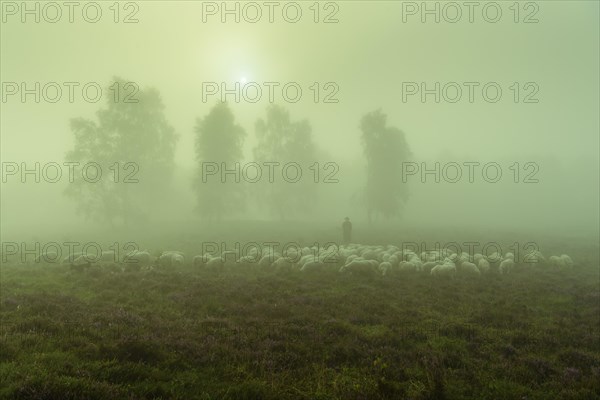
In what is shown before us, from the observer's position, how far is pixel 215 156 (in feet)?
153

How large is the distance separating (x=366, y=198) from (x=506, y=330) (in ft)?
145

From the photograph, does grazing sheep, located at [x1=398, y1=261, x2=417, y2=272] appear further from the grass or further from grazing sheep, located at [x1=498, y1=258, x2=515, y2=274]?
grazing sheep, located at [x1=498, y1=258, x2=515, y2=274]

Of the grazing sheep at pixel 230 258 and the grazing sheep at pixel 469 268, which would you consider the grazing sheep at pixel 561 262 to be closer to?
the grazing sheep at pixel 469 268

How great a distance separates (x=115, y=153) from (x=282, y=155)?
24649 mm

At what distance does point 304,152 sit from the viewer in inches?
2314

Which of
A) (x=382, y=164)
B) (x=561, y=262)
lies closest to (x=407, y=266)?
(x=561, y=262)

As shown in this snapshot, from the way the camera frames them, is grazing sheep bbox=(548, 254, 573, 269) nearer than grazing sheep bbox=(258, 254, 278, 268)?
No

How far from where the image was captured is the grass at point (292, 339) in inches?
273

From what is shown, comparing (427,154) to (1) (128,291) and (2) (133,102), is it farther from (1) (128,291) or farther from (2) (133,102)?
(1) (128,291)

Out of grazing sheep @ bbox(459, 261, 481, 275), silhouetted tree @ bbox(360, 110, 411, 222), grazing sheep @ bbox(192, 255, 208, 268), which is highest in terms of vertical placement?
silhouetted tree @ bbox(360, 110, 411, 222)

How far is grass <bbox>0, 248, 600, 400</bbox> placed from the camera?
6941mm

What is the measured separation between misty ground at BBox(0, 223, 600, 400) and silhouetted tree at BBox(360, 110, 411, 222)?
35829 millimetres

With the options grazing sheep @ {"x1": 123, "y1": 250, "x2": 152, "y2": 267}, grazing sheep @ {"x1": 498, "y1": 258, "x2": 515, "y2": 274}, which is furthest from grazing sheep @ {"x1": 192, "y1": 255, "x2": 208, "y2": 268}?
grazing sheep @ {"x1": 498, "y1": 258, "x2": 515, "y2": 274}

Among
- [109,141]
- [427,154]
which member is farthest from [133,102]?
[427,154]
